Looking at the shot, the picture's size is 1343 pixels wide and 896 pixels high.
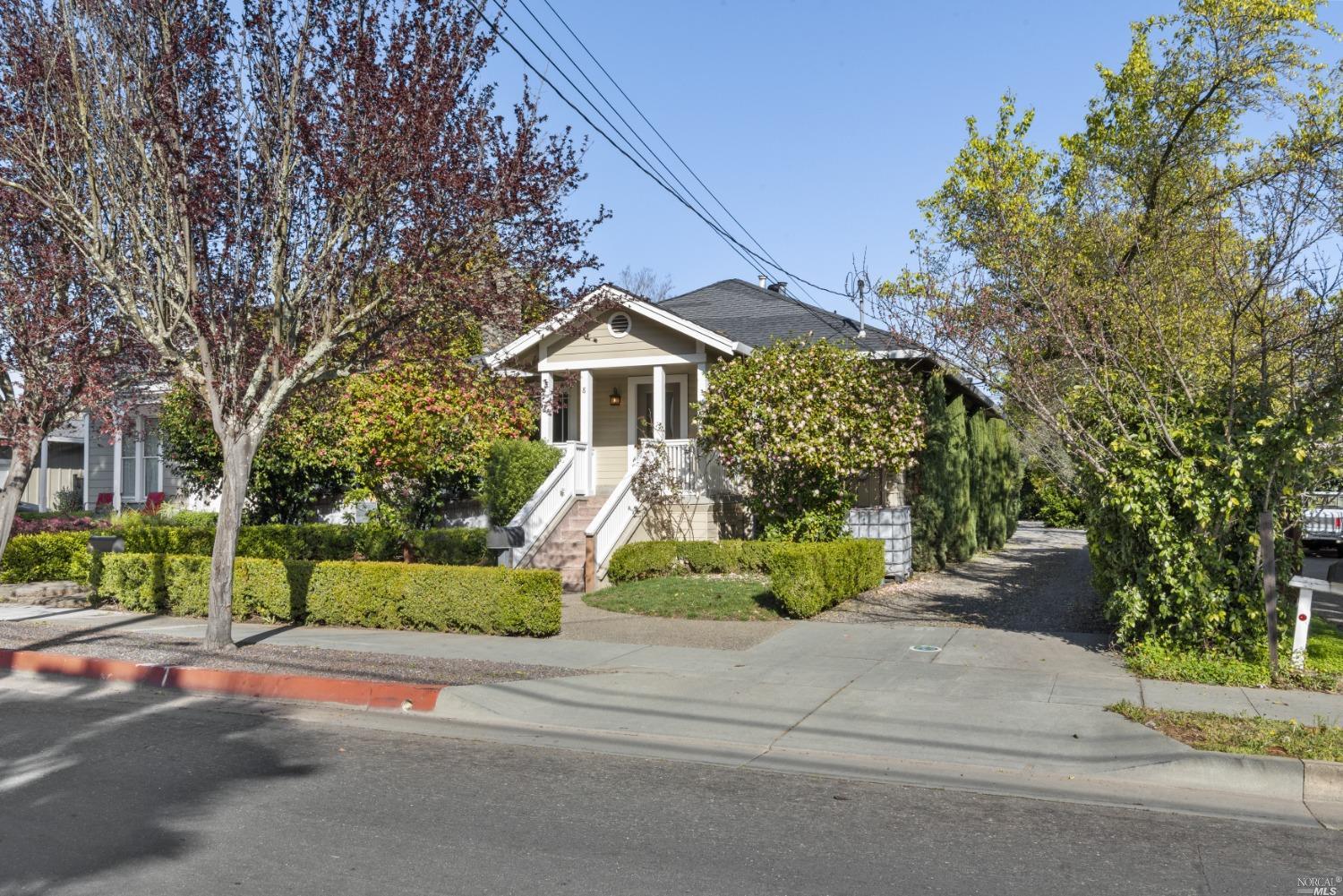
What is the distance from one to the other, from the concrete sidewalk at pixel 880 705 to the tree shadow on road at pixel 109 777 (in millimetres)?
1936

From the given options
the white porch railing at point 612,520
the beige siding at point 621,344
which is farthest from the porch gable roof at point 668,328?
the white porch railing at point 612,520

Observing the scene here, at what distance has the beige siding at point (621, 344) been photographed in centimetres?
1978

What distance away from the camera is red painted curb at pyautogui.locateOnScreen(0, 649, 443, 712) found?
8797 millimetres

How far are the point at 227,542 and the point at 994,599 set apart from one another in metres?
10.6

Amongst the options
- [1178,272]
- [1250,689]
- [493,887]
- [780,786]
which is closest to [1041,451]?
[1178,272]

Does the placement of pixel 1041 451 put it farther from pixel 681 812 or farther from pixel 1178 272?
pixel 681 812

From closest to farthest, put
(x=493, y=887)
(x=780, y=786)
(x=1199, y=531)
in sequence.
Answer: (x=493, y=887)
(x=780, y=786)
(x=1199, y=531)

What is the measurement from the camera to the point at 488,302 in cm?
1075

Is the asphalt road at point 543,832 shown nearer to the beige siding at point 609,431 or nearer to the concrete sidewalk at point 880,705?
the concrete sidewalk at point 880,705

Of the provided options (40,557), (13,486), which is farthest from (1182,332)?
(40,557)

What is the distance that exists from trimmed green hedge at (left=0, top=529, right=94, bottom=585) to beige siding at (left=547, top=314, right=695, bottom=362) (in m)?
9.05

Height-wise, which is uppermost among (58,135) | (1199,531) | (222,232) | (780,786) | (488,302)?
(58,135)

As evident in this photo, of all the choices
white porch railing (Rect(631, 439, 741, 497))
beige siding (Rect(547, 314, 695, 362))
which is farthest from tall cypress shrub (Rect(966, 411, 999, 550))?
beige siding (Rect(547, 314, 695, 362))

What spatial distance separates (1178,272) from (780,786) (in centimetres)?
1049
